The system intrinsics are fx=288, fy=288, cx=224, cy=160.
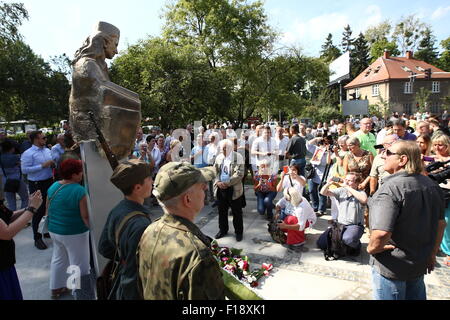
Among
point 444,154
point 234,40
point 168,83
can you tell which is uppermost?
point 234,40

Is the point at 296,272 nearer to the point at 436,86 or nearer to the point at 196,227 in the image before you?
the point at 196,227

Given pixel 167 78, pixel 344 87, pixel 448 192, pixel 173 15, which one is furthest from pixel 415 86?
pixel 448 192

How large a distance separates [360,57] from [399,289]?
66.2 meters

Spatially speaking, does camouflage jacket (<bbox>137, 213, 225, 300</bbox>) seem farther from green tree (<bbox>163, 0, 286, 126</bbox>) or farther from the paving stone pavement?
green tree (<bbox>163, 0, 286, 126</bbox>)

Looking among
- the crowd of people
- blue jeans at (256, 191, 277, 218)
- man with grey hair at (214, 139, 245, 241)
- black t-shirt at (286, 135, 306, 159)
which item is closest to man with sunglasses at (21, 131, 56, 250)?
the crowd of people

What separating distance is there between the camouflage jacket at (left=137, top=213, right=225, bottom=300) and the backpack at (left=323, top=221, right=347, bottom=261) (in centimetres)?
355

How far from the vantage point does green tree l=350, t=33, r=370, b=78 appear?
58.7 m

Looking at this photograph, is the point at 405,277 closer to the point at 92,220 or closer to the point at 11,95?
the point at 92,220

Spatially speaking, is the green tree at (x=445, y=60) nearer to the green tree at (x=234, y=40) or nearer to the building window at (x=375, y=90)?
the building window at (x=375, y=90)

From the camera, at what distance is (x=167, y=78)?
14055mm

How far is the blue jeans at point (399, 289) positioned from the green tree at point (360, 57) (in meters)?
64.2

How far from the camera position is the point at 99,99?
11.0ft

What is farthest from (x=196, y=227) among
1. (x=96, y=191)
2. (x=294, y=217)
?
(x=294, y=217)

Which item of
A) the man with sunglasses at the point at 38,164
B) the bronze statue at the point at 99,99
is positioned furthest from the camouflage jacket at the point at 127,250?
the man with sunglasses at the point at 38,164
